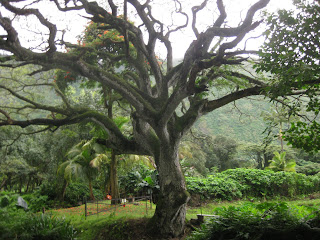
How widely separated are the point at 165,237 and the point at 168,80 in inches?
197

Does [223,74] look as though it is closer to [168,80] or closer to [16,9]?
[168,80]

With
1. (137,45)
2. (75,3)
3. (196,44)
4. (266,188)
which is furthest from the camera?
(266,188)

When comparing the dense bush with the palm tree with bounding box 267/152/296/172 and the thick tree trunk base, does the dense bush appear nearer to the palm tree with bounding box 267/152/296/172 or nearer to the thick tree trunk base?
the palm tree with bounding box 267/152/296/172

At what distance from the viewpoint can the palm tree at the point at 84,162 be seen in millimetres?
12211

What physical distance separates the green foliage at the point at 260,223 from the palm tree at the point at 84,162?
7.93m

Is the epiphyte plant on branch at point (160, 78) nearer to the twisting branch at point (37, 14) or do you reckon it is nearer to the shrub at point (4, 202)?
the twisting branch at point (37, 14)

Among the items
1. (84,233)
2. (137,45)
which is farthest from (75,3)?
(84,233)

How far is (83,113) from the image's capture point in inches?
341

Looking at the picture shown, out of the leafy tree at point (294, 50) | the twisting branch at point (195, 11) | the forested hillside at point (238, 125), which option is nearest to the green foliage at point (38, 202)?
the twisting branch at point (195, 11)

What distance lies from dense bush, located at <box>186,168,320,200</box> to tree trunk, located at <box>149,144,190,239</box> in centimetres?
657

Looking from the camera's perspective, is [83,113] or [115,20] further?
[83,113]

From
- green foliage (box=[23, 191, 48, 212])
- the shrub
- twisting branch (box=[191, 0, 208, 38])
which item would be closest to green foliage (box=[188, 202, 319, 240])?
twisting branch (box=[191, 0, 208, 38])

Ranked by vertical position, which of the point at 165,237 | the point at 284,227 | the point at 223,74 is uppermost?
the point at 223,74

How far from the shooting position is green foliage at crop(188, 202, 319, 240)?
427cm
